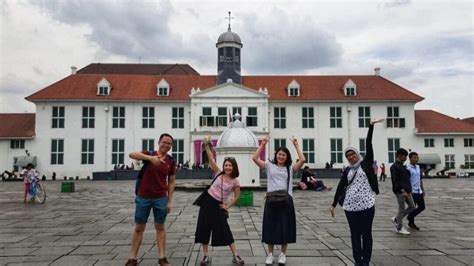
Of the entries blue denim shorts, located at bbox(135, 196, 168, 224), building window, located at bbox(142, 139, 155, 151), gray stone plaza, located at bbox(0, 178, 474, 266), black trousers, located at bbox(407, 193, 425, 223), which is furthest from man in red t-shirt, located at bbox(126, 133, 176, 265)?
building window, located at bbox(142, 139, 155, 151)

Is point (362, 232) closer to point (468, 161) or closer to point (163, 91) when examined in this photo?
point (163, 91)

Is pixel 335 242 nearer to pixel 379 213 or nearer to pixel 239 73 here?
pixel 379 213

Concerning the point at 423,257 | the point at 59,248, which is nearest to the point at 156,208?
the point at 59,248

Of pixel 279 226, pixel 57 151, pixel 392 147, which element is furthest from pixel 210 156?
pixel 392 147

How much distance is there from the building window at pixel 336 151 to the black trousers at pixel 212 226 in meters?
43.1

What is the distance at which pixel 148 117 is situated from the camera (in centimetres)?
4794

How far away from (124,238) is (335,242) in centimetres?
423

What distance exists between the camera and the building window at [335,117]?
48844 mm

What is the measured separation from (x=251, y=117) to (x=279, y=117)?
11.6 ft

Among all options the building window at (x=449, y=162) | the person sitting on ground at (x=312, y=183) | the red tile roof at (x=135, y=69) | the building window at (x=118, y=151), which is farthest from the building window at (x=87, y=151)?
the building window at (x=449, y=162)

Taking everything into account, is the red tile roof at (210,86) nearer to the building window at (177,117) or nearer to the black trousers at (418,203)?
the building window at (177,117)

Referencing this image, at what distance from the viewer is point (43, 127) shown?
46.8m

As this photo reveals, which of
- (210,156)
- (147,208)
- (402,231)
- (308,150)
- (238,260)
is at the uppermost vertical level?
(308,150)

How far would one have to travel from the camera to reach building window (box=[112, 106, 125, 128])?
156ft
